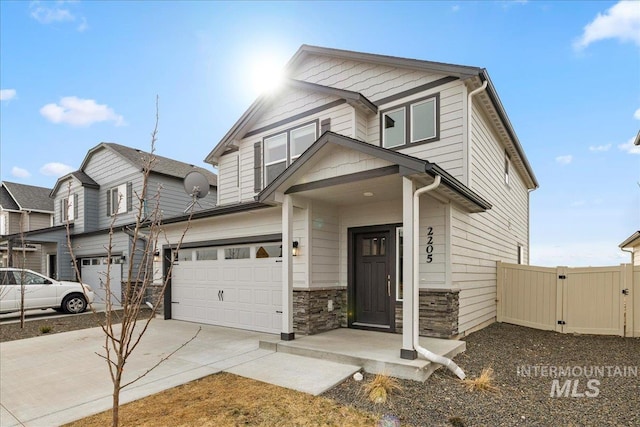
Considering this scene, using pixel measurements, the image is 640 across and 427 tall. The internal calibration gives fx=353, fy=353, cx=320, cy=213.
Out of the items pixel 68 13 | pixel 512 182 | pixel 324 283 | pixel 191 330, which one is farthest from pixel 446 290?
pixel 68 13

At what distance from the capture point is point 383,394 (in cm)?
435

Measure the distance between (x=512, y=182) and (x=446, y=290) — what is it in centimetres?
741

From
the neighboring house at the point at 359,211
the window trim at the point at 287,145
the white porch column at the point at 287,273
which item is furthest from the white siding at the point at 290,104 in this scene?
the white porch column at the point at 287,273

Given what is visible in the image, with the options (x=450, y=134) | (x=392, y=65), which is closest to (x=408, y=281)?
(x=450, y=134)

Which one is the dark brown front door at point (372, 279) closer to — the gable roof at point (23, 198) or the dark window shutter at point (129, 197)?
the dark window shutter at point (129, 197)

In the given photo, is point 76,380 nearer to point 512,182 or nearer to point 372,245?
point 372,245

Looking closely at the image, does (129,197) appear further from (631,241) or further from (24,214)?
(631,241)

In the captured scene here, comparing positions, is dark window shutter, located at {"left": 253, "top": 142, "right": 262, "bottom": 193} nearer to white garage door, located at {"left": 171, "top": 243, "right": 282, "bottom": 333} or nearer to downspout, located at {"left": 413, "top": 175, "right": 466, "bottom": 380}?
white garage door, located at {"left": 171, "top": 243, "right": 282, "bottom": 333}

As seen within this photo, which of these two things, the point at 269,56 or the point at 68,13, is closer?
the point at 68,13

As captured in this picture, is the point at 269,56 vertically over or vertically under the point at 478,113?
over

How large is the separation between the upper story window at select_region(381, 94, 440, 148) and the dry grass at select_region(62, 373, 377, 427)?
582 cm

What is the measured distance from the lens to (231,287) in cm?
910

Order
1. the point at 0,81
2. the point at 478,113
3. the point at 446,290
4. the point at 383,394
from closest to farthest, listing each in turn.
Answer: the point at 383,394 → the point at 446,290 → the point at 478,113 → the point at 0,81

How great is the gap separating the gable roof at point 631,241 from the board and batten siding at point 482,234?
4717 mm
